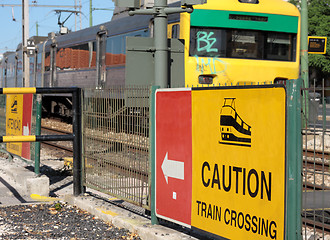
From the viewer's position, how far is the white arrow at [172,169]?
17.0 feet

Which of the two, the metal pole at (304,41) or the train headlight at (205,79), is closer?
the train headlight at (205,79)

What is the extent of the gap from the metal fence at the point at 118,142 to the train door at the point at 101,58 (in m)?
9.45

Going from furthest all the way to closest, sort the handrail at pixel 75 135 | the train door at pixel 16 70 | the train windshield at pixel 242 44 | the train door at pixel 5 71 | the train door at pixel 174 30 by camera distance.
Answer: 1. the train door at pixel 5 71
2. the train door at pixel 16 70
3. the train windshield at pixel 242 44
4. the train door at pixel 174 30
5. the handrail at pixel 75 135

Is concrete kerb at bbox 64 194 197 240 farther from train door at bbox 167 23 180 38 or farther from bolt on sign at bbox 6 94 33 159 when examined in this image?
train door at bbox 167 23 180 38

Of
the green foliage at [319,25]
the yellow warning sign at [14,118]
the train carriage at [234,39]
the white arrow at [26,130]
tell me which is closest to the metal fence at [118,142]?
the white arrow at [26,130]

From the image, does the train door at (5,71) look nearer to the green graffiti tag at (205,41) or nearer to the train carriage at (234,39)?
the train carriage at (234,39)

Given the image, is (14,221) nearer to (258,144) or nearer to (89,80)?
(258,144)

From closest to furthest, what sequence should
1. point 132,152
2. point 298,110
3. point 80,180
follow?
point 298,110, point 132,152, point 80,180

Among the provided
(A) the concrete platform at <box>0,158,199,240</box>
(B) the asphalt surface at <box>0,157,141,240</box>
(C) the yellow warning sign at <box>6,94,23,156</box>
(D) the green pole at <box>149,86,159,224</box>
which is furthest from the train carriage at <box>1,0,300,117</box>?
(D) the green pole at <box>149,86,159,224</box>

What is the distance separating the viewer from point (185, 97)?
5129 mm

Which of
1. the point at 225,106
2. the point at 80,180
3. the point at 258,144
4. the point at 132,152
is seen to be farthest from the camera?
the point at 80,180

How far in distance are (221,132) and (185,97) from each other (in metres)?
0.67

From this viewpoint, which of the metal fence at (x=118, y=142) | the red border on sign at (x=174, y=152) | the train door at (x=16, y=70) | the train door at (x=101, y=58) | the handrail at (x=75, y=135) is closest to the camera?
the red border on sign at (x=174, y=152)

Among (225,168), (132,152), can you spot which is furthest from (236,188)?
(132,152)
